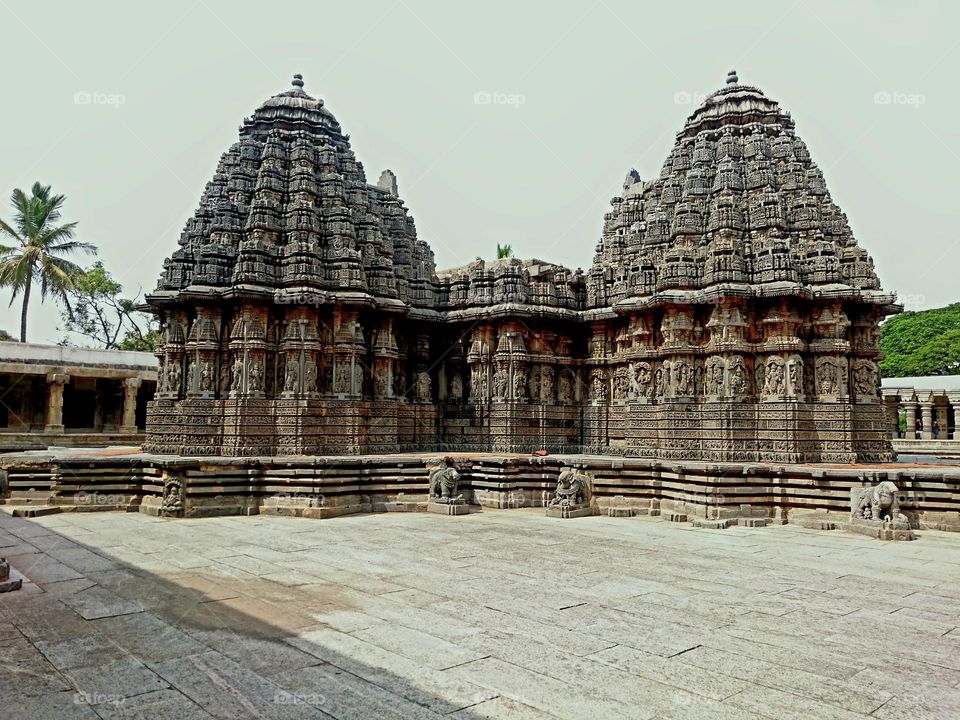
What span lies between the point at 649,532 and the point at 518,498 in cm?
392

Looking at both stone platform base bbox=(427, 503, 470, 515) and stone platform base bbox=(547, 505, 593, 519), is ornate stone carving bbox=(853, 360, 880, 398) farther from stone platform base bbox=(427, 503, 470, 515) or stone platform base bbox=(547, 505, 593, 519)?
stone platform base bbox=(427, 503, 470, 515)

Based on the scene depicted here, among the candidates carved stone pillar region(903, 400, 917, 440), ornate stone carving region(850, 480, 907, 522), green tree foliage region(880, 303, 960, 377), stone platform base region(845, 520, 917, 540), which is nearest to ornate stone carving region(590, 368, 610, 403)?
ornate stone carving region(850, 480, 907, 522)

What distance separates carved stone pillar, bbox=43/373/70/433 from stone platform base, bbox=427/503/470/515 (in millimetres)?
21650

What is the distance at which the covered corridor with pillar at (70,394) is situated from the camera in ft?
92.8

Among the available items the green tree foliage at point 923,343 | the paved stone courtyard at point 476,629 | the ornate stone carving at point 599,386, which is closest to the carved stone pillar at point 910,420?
the green tree foliage at point 923,343

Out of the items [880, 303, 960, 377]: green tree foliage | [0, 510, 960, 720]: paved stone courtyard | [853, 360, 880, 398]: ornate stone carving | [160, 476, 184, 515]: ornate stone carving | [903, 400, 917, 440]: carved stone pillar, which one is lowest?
[0, 510, 960, 720]: paved stone courtyard

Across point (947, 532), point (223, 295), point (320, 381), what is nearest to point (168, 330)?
point (223, 295)

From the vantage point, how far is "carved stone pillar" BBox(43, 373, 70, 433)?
28.4m

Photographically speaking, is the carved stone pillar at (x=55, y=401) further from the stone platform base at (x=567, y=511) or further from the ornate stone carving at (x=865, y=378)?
the ornate stone carving at (x=865, y=378)

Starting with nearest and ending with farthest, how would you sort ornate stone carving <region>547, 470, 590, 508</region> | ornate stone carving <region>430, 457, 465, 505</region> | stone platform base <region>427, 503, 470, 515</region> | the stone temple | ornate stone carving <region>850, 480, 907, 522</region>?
1. ornate stone carving <region>850, 480, 907, 522</region>
2. ornate stone carving <region>547, 470, 590, 508</region>
3. stone platform base <region>427, 503, 470, 515</region>
4. ornate stone carving <region>430, 457, 465, 505</region>
5. the stone temple

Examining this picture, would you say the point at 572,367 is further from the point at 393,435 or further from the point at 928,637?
the point at 928,637

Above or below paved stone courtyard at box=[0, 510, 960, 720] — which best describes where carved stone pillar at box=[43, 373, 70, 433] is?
above

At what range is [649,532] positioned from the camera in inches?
476

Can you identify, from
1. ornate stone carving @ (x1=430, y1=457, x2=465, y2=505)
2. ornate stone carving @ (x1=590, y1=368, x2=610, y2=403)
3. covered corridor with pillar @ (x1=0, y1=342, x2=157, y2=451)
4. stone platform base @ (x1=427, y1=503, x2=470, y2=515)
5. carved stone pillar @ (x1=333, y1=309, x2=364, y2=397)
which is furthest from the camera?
covered corridor with pillar @ (x1=0, y1=342, x2=157, y2=451)
